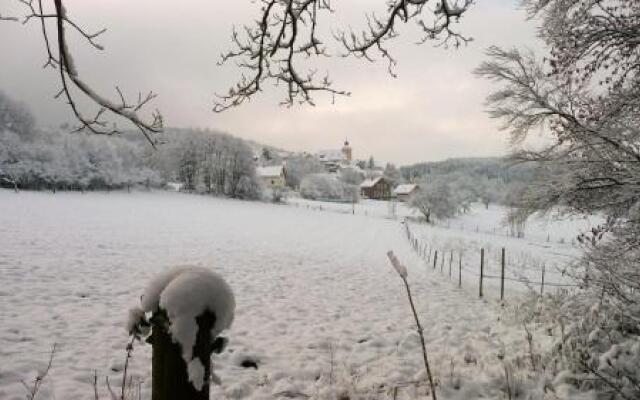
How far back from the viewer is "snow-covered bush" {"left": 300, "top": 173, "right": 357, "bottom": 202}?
297 feet

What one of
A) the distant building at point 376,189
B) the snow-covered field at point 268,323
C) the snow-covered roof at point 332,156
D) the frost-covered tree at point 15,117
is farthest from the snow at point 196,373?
the snow-covered roof at point 332,156

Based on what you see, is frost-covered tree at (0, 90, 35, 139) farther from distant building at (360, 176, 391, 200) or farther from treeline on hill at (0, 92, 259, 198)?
distant building at (360, 176, 391, 200)

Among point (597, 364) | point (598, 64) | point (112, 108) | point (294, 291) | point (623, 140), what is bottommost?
point (294, 291)

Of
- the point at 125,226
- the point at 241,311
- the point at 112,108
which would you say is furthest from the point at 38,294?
the point at 125,226

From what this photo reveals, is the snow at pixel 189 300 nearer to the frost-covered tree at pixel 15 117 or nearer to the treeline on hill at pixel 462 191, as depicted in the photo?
the treeline on hill at pixel 462 191

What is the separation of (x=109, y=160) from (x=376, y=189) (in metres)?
70.7

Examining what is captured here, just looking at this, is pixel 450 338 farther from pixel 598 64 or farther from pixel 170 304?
pixel 170 304

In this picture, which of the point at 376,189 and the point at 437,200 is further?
the point at 376,189

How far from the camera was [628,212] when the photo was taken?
678 centimetres

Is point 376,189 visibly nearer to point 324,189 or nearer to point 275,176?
point 275,176

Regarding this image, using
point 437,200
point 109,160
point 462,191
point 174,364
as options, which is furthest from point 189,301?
point 462,191

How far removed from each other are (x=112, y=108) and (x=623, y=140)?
21.0ft

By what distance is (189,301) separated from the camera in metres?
1.39

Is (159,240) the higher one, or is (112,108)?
(112,108)
